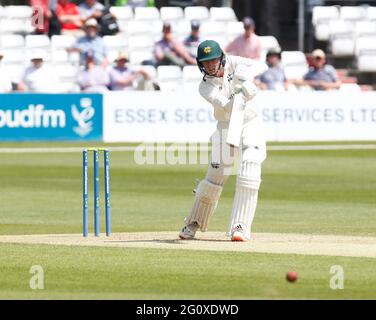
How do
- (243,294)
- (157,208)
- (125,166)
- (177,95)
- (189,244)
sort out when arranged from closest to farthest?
(243,294) < (189,244) < (157,208) < (125,166) < (177,95)

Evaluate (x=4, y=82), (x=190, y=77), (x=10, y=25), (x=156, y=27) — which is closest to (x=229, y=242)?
(x=4, y=82)

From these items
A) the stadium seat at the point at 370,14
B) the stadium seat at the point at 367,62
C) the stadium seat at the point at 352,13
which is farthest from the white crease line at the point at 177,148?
the stadium seat at the point at 370,14

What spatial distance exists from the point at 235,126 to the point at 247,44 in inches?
598

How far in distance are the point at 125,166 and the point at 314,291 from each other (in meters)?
12.5

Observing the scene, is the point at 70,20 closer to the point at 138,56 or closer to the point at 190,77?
the point at 138,56

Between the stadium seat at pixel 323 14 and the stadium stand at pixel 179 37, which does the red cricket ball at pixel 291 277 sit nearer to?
the stadium stand at pixel 179 37

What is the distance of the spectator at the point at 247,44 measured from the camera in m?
26.7

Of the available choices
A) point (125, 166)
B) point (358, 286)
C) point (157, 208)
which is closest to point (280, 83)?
point (125, 166)

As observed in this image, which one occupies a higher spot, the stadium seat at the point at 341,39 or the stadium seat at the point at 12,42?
the stadium seat at the point at 12,42

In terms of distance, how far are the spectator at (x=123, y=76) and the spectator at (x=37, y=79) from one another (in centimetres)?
118

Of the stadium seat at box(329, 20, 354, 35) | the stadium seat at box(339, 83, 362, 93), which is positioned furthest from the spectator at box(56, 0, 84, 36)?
the stadium seat at box(329, 20, 354, 35)

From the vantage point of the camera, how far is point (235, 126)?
11.8 meters
